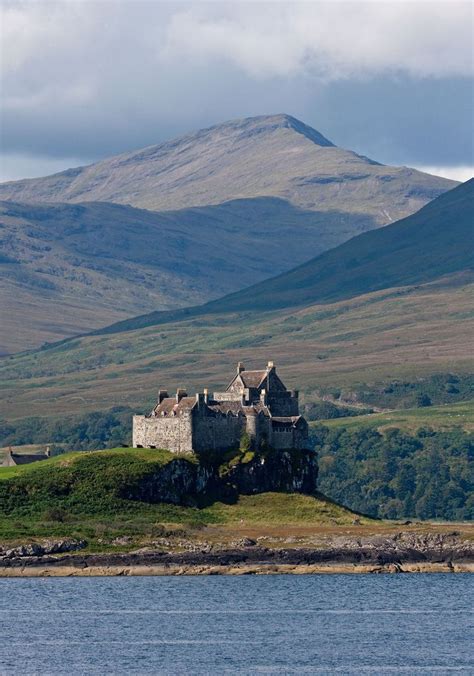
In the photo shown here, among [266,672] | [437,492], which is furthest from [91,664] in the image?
[437,492]

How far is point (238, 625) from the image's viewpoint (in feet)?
333

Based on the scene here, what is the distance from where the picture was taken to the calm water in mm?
87688

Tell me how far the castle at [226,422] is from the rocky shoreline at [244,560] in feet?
50.2

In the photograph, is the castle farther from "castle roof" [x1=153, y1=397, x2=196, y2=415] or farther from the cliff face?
the cliff face

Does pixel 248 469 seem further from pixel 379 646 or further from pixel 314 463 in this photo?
pixel 379 646

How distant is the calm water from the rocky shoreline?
2.96ft

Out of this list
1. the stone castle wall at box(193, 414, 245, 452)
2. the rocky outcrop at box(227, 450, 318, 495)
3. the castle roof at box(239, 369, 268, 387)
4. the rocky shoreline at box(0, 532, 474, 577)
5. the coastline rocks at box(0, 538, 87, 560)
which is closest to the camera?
the coastline rocks at box(0, 538, 87, 560)

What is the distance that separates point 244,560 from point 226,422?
1854 cm

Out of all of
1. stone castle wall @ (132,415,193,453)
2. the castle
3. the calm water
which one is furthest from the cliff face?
the calm water

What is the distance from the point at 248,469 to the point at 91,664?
5251 cm

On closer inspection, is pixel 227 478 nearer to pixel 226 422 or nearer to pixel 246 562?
pixel 226 422

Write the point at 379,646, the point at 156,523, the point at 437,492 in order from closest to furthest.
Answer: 1. the point at 379,646
2. the point at 156,523
3. the point at 437,492

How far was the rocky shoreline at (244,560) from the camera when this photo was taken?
122m

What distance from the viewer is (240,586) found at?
119625 millimetres
